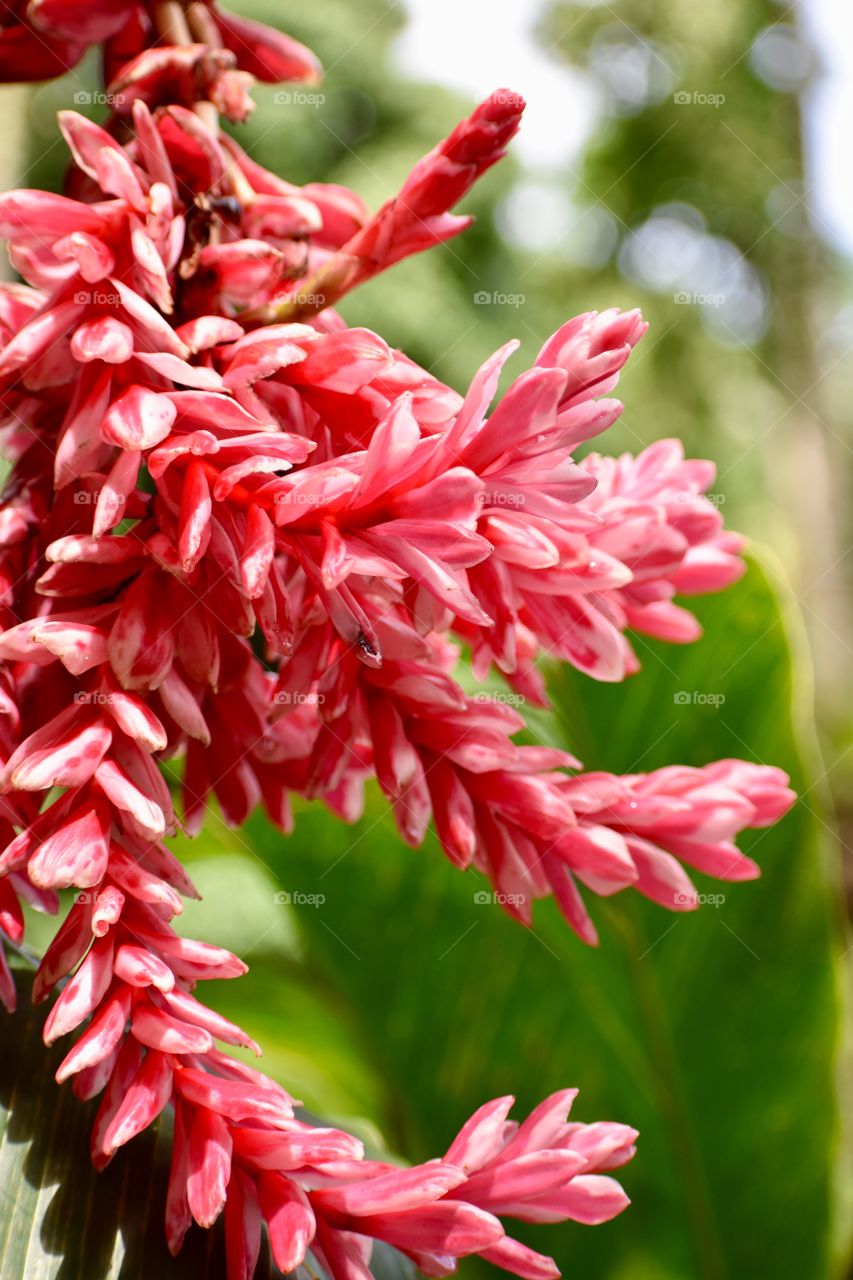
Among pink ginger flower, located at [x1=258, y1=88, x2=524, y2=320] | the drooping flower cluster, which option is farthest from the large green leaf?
pink ginger flower, located at [x1=258, y1=88, x2=524, y2=320]

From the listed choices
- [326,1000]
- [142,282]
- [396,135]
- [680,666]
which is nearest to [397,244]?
[142,282]

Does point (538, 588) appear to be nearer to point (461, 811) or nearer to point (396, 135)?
point (461, 811)

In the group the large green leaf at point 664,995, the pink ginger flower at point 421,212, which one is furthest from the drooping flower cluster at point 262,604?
the large green leaf at point 664,995

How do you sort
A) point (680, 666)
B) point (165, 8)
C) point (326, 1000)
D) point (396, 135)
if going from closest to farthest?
point (165, 8) < point (680, 666) < point (326, 1000) < point (396, 135)

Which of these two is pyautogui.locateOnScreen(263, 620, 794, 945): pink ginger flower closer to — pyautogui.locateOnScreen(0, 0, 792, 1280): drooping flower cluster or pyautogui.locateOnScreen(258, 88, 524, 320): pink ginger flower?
pyautogui.locateOnScreen(0, 0, 792, 1280): drooping flower cluster

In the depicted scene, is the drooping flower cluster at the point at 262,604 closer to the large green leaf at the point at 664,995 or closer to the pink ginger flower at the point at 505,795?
the pink ginger flower at the point at 505,795

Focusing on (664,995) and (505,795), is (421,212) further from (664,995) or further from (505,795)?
(664,995)
